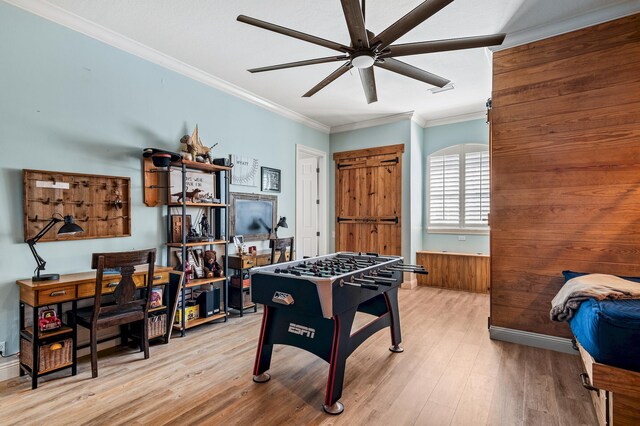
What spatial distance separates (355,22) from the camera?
77.4 inches

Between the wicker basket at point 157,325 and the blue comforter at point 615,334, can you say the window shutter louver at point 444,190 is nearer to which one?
the blue comforter at point 615,334

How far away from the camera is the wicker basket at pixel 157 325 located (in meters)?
3.03

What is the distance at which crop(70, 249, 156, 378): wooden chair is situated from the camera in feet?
8.17

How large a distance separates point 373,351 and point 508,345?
1331 millimetres

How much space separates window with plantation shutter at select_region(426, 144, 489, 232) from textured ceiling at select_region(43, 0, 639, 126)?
1398 millimetres

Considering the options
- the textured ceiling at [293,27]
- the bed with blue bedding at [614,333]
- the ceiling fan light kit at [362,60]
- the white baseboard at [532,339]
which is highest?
the textured ceiling at [293,27]

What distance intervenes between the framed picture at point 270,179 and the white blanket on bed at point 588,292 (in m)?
3.80

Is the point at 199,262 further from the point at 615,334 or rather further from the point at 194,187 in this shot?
the point at 615,334

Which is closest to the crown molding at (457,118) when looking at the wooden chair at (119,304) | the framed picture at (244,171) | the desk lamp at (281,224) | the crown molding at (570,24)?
the crown molding at (570,24)

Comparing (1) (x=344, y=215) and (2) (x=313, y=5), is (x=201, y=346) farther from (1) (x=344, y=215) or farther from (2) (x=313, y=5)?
(1) (x=344, y=215)

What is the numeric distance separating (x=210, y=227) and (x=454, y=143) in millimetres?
4444

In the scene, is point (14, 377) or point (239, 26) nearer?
point (14, 377)

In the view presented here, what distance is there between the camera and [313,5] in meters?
2.71

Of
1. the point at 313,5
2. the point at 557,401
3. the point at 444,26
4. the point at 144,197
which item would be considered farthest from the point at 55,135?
the point at 557,401
